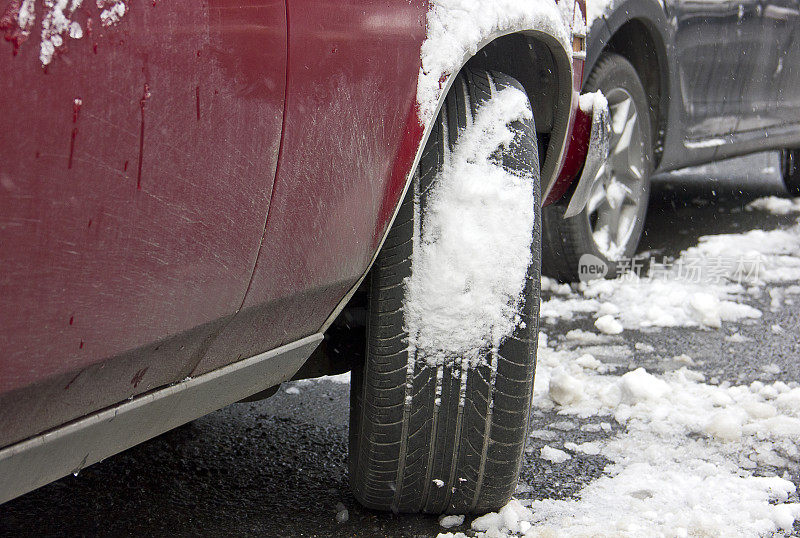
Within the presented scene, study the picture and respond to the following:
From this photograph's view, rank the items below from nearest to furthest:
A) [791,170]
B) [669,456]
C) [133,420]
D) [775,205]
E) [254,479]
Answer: [133,420]
[254,479]
[669,456]
[775,205]
[791,170]

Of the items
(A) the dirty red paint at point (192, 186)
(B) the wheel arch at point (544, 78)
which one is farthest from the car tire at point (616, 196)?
(A) the dirty red paint at point (192, 186)

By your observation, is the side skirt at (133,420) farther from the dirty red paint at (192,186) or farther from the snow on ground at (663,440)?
the snow on ground at (663,440)

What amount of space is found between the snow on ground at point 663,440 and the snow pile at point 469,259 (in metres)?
0.41

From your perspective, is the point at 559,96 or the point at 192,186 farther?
the point at 559,96

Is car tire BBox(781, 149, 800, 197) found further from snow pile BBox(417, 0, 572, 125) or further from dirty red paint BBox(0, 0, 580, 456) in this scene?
dirty red paint BBox(0, 0, 580, 456)

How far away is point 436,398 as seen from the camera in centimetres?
165

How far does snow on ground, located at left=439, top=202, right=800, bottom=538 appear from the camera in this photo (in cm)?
181

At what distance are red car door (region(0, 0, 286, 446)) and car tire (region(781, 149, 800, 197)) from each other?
17.4ft

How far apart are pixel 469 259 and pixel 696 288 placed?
240 cm

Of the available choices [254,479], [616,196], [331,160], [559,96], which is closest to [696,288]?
[616,196]

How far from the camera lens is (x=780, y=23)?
4238mm

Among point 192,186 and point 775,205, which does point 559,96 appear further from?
point 775,205

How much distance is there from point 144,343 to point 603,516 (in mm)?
1100

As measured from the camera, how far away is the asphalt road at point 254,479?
1814 millimetres
